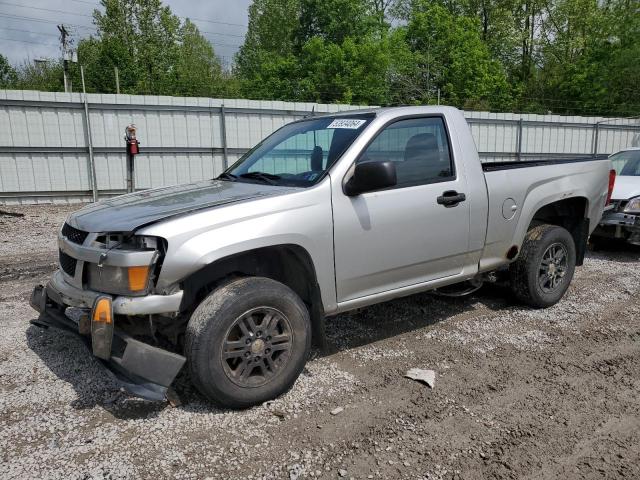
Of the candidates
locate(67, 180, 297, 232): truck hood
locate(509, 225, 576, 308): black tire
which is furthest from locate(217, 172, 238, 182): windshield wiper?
locate(509, 225, 576, 308): black tire

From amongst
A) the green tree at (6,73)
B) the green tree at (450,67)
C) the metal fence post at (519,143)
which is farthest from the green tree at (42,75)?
the metal fence post at (519,143)

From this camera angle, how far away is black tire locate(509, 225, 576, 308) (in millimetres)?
4789

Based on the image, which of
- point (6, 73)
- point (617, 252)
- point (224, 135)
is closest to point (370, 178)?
point (617, 252)

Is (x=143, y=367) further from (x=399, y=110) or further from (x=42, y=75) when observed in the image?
(x=42, y=75)

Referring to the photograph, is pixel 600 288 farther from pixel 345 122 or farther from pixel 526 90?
pixel 526 90

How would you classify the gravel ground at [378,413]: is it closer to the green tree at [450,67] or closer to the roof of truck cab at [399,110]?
the roof of truck cab at [399,110]

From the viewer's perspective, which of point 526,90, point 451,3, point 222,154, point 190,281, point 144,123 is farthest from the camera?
point 451,3

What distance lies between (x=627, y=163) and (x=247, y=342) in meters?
7.94

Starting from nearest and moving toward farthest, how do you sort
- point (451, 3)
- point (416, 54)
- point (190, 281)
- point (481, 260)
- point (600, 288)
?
1. point (190, 281)
2. point (481, 260)
3. point (600, 288)
4. point (416, 54)
5. point (451, 3)

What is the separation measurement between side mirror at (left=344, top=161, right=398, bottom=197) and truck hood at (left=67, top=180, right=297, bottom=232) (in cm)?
42

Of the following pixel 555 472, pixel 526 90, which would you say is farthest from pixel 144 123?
pixel 526 90

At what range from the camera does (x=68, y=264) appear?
3.33 metres

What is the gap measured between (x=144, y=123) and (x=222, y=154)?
2.26m

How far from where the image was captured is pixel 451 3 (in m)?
45.1
